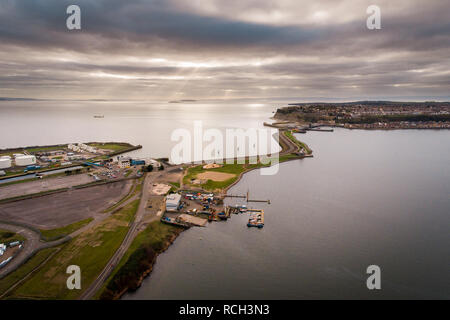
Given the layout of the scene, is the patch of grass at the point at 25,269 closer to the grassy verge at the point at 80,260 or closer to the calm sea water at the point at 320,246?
the grassy verge at the point at 80,260

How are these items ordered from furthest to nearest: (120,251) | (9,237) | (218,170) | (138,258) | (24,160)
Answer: (24,160) < (218,170) < (9,237) < (120,251) < (138,258)

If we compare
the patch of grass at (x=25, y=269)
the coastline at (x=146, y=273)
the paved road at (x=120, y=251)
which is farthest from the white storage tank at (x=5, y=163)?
the coastline at (x=146, y=273)

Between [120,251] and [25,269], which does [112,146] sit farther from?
[25,269]

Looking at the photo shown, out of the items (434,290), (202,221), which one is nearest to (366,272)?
(434,290)

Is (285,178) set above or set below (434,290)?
above

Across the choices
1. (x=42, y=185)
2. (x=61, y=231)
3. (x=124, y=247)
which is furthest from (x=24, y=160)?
(x=124, y=247)

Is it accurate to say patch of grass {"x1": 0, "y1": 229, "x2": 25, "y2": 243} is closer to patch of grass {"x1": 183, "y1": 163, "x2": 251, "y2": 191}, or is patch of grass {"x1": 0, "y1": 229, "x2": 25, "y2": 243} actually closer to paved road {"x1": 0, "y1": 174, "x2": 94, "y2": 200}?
paved road {"x1": 0, "y1": 174, "x2": 94, "y2": 200}

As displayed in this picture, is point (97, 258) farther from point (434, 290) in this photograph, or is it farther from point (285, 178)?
point (285, 178)
